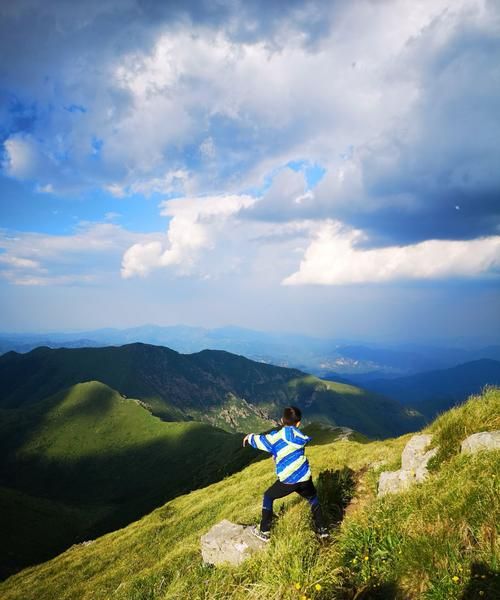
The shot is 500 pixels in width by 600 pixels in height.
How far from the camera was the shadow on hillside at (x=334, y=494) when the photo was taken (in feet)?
34.3

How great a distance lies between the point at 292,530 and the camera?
8539mm

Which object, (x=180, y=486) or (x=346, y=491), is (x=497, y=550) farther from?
(x=180, y=486)

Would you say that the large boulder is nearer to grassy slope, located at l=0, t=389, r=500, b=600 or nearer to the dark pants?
grassy slope, located at l=0, t=389, r=500, b=600

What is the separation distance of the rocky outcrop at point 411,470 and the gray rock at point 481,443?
1.42 m

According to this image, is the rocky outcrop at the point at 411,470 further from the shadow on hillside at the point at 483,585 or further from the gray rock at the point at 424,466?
the shadow on hillside at the point at 483,585

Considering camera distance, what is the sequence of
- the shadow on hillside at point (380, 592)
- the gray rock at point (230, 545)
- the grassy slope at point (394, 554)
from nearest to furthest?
the grassy slope at point (394, 554), the shadow on hillside at point (380, 592), the gray rock at point (230, 545)

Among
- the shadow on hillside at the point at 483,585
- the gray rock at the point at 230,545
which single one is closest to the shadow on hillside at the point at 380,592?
the shadow on hillside at the point at 483,585

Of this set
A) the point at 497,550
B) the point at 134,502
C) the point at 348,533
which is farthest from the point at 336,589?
the point at 134,502

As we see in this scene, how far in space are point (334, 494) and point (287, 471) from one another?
122 inches

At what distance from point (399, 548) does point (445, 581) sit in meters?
1.37

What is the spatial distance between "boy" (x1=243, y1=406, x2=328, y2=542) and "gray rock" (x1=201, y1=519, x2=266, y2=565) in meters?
0.32

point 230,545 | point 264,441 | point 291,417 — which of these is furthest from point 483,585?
point 230,545

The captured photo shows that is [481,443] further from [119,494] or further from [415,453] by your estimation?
[119,494]

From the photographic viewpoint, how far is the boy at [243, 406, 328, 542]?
9508 mm
